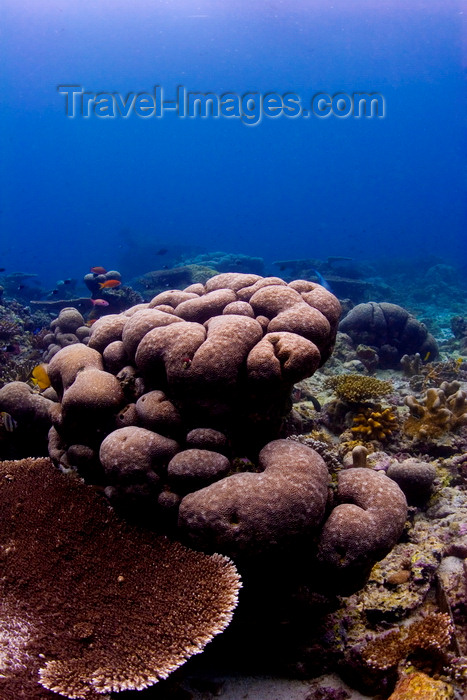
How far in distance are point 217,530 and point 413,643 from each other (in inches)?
69.5

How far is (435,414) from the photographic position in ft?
19.1

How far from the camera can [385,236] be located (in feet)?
316

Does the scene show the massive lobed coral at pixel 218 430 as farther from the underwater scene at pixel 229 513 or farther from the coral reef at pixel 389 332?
the coral reef at pixel 389 332

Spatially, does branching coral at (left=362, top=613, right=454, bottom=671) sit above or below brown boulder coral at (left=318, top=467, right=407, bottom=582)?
below

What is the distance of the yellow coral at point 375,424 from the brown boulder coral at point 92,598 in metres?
3.69

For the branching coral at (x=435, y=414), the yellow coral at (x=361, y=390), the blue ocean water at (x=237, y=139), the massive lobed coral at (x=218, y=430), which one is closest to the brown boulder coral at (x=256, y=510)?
the massive lobed coral at (x=218, y=430)

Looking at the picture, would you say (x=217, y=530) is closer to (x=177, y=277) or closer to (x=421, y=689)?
(x=421, y=689)

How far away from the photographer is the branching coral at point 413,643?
2777mm

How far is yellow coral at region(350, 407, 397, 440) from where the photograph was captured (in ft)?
19.2

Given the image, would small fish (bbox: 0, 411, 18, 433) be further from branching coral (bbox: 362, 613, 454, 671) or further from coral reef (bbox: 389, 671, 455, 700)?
coral reef (bbox: 389, 671, 455, 700)

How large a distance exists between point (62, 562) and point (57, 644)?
707 millimetres

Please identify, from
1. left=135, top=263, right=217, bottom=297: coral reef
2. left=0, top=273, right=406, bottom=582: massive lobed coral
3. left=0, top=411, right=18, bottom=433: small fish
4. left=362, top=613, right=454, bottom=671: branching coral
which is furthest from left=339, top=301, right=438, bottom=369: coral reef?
left=135, top=263, right=217, bottom=297: coral reef

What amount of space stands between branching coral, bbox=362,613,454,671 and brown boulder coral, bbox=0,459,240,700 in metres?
1.30

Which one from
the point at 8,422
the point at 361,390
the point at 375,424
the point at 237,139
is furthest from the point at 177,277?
the point at 237,139
